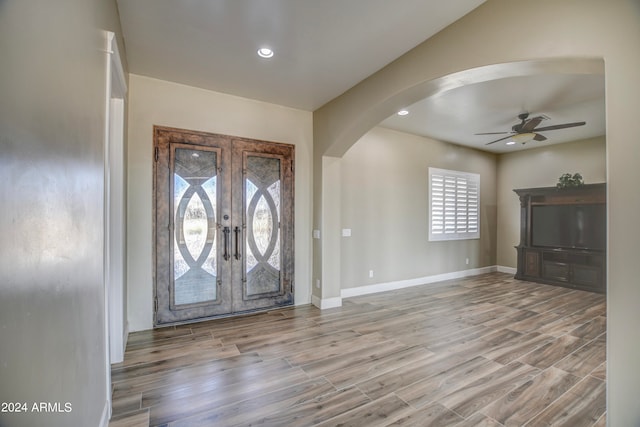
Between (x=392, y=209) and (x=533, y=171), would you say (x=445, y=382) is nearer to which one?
(x=392, y=209)

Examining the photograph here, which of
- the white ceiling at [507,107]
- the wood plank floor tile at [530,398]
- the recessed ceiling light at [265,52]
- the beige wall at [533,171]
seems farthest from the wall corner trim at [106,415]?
the beige wall at [533,171]

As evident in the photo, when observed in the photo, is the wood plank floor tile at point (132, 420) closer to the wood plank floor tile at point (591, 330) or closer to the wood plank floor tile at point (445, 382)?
the wood plank floor tile at point (445, 382)

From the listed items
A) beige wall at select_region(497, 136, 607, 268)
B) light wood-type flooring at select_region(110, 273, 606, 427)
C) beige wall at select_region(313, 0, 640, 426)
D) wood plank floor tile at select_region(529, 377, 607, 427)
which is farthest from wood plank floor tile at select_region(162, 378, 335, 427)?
beige wall at select_region(497, 136, 607, 268)

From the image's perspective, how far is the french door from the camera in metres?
3.49

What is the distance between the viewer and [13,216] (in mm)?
750

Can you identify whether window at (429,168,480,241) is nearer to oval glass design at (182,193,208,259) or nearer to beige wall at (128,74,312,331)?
beige wall at (128,74,312,331)

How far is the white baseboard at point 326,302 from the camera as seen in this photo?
4250 mm

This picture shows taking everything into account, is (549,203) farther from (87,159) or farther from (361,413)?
(87,159)

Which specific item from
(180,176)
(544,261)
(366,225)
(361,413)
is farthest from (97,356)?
(544,261)

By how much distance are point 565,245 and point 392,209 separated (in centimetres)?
375

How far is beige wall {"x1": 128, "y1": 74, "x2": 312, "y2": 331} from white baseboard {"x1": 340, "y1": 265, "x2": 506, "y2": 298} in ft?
9.24

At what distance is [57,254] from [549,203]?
25.5 ft

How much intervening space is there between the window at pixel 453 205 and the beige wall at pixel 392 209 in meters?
0.16

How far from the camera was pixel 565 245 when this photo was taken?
5824 millimetres
